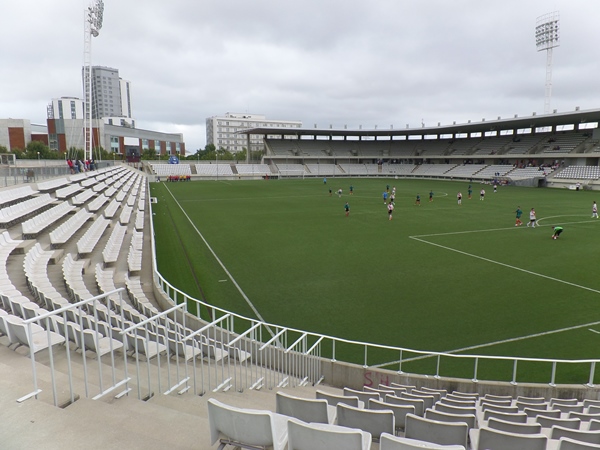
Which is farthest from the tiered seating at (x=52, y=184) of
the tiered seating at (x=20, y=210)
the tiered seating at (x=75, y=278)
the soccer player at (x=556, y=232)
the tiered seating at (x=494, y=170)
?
the tiered seating at (x=494, y=170)

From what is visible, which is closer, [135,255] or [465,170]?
[135,255]

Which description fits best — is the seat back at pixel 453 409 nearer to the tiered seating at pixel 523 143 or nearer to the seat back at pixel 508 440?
the seat back at pixel 508 440

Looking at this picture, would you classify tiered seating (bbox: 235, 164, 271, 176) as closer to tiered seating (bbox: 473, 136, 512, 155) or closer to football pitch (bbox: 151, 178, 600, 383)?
tiered seating (bbox: 473, 136, 512, 155)

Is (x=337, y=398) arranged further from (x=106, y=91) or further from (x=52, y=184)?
(x=106, y=91)

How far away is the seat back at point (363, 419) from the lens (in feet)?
13.5

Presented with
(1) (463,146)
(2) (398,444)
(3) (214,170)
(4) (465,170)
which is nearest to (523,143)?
(4) (465,170)

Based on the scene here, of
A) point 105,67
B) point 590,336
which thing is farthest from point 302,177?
point 105,67

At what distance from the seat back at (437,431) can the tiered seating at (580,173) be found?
6657 centimetres

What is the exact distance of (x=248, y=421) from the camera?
3.28 metres

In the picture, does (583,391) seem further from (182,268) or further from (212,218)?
(212,218)

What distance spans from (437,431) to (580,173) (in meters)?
69.7

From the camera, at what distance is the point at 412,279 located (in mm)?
15562

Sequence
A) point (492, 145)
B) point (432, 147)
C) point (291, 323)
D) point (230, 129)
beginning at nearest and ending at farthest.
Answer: point (291, 323) → point (492, 145) → point (432, 147) → point (230, 129)

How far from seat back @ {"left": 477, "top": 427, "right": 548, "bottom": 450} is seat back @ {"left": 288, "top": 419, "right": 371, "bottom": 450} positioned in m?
1.49
